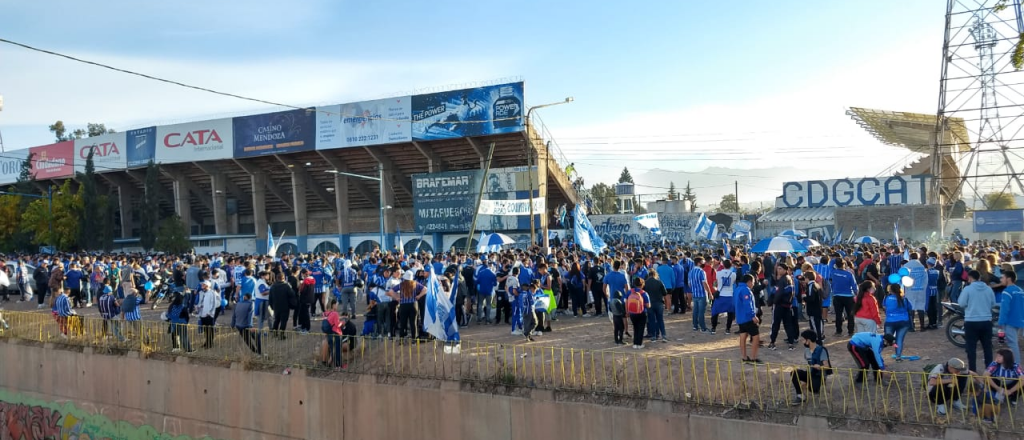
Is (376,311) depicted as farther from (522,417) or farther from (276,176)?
(276,176)

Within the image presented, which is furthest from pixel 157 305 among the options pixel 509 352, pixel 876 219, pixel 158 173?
pixel 876 219

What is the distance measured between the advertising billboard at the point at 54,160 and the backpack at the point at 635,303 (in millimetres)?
53396

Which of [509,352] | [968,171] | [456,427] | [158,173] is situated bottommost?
[456,427]

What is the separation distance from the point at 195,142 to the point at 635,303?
41003mm

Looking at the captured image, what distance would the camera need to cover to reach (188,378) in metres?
13.3

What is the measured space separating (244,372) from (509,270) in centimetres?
603

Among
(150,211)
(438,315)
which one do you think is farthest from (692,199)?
(438,315)

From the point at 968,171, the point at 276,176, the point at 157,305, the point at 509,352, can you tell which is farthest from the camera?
the point at 276,176

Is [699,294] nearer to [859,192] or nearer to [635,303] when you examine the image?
[635,303]

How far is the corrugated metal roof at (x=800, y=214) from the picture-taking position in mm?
43497

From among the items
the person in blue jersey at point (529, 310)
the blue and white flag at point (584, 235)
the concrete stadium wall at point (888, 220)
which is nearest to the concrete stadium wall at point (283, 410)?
the person in blue jersey at point (529, 310)

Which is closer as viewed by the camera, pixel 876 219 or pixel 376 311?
pixel 376 311

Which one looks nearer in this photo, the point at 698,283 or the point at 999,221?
the point at 698,283

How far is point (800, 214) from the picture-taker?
4491cm
